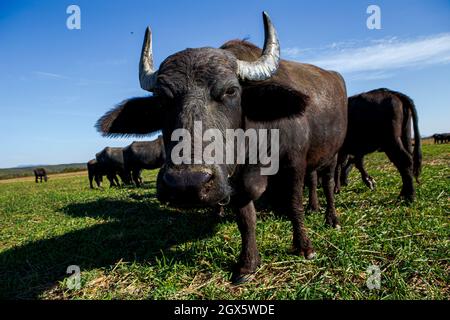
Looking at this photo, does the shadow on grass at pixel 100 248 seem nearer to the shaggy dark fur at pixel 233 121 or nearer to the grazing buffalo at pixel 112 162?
the shaggy dark fur at pixel 233 121

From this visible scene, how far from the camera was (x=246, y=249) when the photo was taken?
10.9 feet

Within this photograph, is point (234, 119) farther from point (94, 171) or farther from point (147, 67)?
point (94, 171)

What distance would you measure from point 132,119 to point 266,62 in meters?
1.64

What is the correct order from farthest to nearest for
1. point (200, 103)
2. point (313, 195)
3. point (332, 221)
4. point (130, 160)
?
1. point (130, 160)
2. point (313, 195)
3. point (332, 221)
4. point (200, 103)

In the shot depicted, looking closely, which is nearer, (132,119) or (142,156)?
(132,119)

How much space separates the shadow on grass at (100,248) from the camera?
3.67m

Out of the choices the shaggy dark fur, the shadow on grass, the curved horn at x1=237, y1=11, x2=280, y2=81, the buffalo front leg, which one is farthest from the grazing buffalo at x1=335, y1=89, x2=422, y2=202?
the curved horn at x1=237, y1=11, x2=280, y2=81

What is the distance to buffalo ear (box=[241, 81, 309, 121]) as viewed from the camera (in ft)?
10.2

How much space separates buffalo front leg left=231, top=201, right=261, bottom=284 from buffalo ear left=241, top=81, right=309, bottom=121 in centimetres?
101

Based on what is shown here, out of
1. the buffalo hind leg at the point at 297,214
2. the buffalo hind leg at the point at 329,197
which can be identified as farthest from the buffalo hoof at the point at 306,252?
the buffalo hind leg at the point at 329,197

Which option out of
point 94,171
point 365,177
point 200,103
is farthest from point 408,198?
point 94,171

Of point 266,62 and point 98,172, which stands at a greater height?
point 266,62

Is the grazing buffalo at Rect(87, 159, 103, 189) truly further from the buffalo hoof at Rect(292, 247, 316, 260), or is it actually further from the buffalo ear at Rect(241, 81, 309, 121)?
the buffalo ear at Rect(241, 81, 309, 121)
